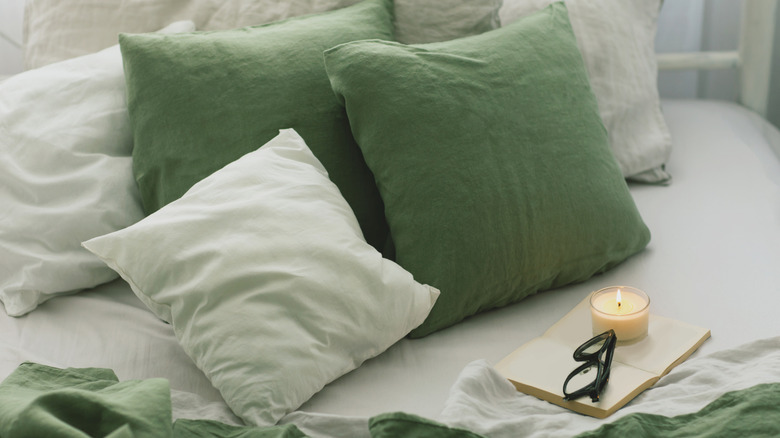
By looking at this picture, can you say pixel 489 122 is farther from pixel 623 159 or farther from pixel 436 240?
pixel 623 159

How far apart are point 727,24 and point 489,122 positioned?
0.99m

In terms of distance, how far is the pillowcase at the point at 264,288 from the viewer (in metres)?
1.04

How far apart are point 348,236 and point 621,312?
1.27 ft

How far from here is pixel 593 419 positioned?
100 centimetres

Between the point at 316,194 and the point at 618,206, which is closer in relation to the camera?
the point at 316,194

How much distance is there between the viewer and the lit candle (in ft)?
3.68

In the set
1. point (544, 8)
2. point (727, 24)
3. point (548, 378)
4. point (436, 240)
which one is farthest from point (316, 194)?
point (727, 24)

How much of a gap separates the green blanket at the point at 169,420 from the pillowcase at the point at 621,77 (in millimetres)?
758

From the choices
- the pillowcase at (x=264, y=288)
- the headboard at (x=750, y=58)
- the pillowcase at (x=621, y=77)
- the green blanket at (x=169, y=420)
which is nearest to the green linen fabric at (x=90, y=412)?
the green blanket at (x=169, y=420)

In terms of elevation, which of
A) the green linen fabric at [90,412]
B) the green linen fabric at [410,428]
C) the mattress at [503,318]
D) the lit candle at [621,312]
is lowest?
the mattress at [503,318]

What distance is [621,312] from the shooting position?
115 centimetres

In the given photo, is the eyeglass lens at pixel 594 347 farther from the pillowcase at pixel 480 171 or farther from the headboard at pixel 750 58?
the headboard at pixel 750 58

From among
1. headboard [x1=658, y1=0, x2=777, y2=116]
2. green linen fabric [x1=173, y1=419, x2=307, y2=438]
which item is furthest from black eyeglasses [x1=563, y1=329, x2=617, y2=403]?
headboard [x1=658, y1=0, x2=777, y2=116]

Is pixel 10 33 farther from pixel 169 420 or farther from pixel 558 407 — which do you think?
pixel 558 407
